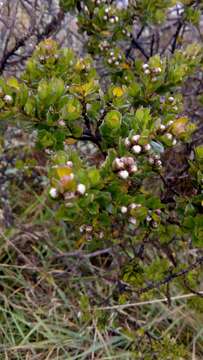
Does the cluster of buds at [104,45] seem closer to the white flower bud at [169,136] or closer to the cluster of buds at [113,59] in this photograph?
the cluster of buds at [113,59]

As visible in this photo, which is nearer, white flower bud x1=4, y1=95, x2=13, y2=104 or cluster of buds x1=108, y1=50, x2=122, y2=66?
white flower bud x1=4, y1=95, x2=13, y2=104

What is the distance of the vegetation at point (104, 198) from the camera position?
1115 millimetres

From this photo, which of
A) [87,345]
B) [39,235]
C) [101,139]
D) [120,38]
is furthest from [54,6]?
[87,345]

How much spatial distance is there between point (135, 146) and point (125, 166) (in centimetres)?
5

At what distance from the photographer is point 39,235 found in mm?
2453

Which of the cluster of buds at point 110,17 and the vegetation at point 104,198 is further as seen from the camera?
the cluster of buds at point 110,17

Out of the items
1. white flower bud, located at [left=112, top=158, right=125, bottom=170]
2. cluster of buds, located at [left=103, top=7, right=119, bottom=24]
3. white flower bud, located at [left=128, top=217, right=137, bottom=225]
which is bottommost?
white flower bud, located at [left=128, top=217, right=137, bottom=225]

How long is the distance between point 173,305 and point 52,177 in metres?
1.56

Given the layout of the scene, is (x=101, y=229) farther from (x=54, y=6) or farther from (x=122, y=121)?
(x=54, y=6)

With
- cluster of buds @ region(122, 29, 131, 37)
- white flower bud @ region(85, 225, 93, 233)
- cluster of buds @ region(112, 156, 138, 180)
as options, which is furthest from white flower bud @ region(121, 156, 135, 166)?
cluster of buds @ region(122, 29, 131, 37)

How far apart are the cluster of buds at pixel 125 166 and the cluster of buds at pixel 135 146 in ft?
0.07

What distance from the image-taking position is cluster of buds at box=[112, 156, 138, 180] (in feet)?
3.39

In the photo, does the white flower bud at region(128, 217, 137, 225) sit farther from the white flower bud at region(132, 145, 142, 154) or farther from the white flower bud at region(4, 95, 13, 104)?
the white flower bud at region(4, 95, 13, 104)

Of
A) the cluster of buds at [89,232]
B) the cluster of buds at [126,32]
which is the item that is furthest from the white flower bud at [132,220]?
the cluster of buds at [126,32]
